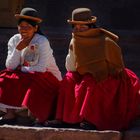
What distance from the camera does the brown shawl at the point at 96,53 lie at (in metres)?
5.44

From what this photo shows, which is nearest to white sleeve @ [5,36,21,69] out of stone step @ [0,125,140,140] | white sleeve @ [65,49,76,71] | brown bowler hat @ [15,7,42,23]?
brown bowler hat @ [15,7,42,23]

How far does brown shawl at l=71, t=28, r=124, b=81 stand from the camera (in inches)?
214

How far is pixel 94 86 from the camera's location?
209 inches

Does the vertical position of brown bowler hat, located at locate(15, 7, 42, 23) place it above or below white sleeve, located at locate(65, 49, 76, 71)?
above

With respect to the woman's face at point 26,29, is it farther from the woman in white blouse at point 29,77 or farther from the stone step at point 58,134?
the stone step at point 58,134

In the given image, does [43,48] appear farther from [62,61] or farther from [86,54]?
[62,61]

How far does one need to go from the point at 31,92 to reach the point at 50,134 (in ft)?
1.47

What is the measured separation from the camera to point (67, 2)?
9641mm

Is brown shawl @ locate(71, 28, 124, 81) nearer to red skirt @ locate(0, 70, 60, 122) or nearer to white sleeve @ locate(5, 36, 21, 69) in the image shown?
red skirt @ locate(0, 70, 60, 122)

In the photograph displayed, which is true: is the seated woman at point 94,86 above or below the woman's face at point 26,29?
below

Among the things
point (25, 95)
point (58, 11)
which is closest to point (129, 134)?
point (25, 95)

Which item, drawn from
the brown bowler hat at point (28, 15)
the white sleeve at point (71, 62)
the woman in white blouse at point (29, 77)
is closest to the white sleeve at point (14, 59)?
the woman in white blouse at point (29, 77)

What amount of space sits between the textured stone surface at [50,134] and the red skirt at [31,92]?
22 cm

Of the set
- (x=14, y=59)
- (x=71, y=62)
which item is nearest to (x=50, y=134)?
(x=71, y=62)
